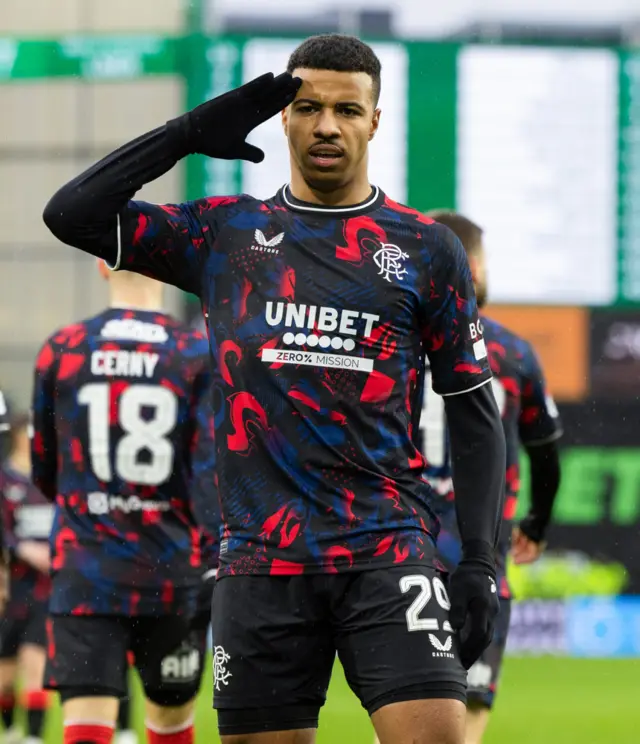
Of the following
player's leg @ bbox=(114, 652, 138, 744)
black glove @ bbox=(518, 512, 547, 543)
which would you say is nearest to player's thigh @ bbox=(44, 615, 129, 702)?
black glove @ bbox=(518, 512, 547, 543)

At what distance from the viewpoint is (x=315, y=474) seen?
4262 mm

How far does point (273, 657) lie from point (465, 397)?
812mm

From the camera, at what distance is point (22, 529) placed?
1080 centimetres

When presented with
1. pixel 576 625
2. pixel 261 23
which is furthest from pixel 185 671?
pixel 261 23

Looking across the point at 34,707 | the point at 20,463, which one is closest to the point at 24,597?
the point at 34,707

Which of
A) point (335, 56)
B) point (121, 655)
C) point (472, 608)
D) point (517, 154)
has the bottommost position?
point (121, 655)

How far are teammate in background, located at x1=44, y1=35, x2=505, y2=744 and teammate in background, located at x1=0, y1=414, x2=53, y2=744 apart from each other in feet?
17.4

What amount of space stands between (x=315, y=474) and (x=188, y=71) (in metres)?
15.1

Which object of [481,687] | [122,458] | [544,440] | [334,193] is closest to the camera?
[334,193]

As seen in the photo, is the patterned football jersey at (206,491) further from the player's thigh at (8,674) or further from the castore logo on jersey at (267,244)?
the player's thigh at (8,674)

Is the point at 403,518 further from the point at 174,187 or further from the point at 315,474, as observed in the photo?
the point at 174,187

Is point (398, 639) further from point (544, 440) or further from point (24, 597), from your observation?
point (24, 597)

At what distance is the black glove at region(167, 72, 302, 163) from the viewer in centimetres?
438

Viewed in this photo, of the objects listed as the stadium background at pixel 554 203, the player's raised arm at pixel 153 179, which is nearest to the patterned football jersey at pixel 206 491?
the player's raised arm at pixel 153 179
